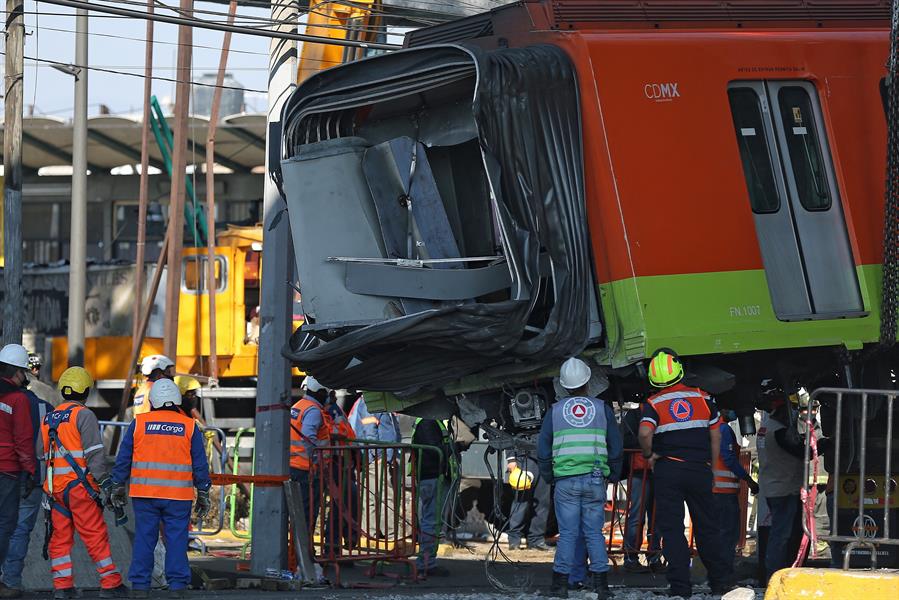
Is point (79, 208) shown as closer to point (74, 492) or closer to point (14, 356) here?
point (14, 356)

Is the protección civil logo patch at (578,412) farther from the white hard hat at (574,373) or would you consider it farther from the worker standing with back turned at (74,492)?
the worker standing with back turned at (74,492)

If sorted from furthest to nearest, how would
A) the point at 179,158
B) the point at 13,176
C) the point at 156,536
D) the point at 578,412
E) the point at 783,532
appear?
the point at 179,158 < the point at 13,176 < the point at 783,532 < the point at 156,536 < the point at 578,412

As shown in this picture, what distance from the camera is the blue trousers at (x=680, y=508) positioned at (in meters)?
9.51

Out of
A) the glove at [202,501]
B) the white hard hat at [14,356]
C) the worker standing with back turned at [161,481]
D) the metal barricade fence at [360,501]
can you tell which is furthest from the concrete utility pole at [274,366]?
the white hard hat at [14,356]

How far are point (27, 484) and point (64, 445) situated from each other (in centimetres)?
45

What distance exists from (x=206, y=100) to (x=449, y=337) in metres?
29.8

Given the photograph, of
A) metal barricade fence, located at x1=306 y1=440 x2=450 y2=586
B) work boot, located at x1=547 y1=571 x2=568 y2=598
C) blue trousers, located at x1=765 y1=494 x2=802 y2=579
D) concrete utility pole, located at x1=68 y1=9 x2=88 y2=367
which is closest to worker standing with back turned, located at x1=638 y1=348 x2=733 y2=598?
work boot, located at x1=547 y1=571 x2=568 y2=598

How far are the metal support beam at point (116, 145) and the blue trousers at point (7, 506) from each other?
817 inches

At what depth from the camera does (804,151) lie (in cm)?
961

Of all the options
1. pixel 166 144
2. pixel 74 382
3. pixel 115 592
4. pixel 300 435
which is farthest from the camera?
pixel 166 144

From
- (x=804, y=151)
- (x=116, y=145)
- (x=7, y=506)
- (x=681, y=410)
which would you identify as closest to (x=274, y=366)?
(x=7, y=506)

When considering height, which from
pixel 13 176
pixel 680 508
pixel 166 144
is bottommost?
pixel 680 508

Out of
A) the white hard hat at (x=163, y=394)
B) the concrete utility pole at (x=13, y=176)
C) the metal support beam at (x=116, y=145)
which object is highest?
the metal support beam at (x=116, y=145)

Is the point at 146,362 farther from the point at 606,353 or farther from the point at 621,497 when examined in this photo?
the point at 621,497
